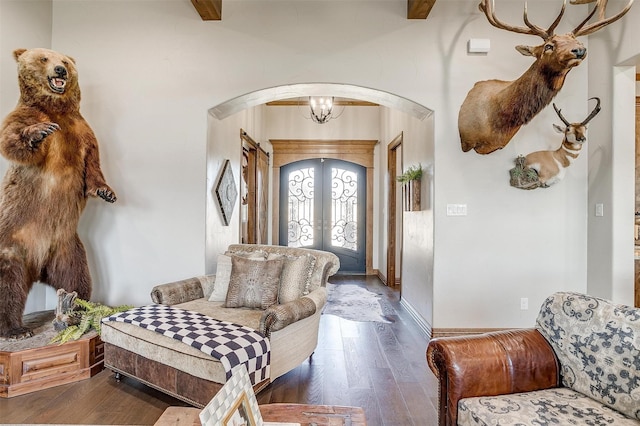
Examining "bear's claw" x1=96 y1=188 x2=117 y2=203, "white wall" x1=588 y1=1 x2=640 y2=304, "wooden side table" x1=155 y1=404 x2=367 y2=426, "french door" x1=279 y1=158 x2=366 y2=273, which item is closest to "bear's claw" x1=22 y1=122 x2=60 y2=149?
"bear's claw" x1=96 y1=188 x2=117 y2=203

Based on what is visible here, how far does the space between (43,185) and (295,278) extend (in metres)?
1.99

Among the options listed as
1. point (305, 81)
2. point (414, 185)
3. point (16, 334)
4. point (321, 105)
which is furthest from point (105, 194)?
point (321, 105)

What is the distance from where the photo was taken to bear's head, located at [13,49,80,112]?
2633mm

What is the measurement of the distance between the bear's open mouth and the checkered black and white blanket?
5.71 feet

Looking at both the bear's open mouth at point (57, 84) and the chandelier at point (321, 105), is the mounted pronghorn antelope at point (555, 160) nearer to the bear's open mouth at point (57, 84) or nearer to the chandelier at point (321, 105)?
the chandelier at point (321, 105)

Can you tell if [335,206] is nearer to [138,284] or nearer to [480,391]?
[138,284]

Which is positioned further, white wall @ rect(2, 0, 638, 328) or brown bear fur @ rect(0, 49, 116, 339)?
white wall @ rect(2, 0, 638, 328)

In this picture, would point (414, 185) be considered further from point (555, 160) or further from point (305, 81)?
point (305, 81)

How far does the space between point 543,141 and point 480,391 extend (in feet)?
8.72

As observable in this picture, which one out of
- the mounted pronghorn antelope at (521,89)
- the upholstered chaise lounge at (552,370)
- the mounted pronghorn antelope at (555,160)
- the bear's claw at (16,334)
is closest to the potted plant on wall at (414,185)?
the mounted pronghorn antelope at (521,89)

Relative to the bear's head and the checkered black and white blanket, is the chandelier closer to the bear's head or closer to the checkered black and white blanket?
the bear's head

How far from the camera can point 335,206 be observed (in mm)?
7141

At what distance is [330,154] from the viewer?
22.9 ft

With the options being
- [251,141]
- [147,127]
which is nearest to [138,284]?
[147,127]
